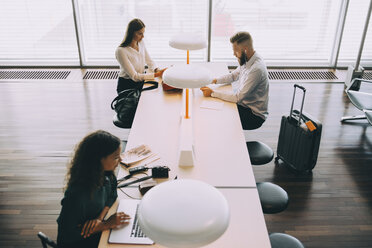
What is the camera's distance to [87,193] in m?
1.93

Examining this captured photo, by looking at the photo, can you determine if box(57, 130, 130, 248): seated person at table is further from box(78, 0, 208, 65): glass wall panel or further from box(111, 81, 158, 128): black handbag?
box(78, 0, 208, 65): glass wall panel

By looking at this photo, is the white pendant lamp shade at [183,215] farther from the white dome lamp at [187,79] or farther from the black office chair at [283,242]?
the black office chair at [283,242]

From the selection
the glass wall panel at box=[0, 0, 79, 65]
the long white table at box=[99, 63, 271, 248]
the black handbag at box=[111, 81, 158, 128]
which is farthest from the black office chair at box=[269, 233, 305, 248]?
the glass wall panel at box=[0, 0, 79, 65]

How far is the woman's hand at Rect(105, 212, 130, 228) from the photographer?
6.55 feet

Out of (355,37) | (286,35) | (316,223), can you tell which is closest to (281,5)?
(286,35)

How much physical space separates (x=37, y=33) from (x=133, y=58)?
129 inches

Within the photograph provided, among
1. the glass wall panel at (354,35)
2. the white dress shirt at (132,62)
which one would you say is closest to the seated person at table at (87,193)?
the white dress shirt at (132,62)

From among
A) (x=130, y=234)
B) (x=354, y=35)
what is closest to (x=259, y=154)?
(x=130, y=234)

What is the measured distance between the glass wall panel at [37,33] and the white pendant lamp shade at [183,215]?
229 inches

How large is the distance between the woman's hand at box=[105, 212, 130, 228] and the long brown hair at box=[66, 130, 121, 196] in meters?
0.21

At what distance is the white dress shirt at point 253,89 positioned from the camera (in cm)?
341

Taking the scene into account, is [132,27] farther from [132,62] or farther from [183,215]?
[183,215]

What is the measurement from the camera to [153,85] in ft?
12.7

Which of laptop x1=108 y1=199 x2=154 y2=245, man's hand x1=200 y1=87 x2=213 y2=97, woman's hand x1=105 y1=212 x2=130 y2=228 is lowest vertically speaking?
laptop x1=108 y1=199 x2=154 y2=245
